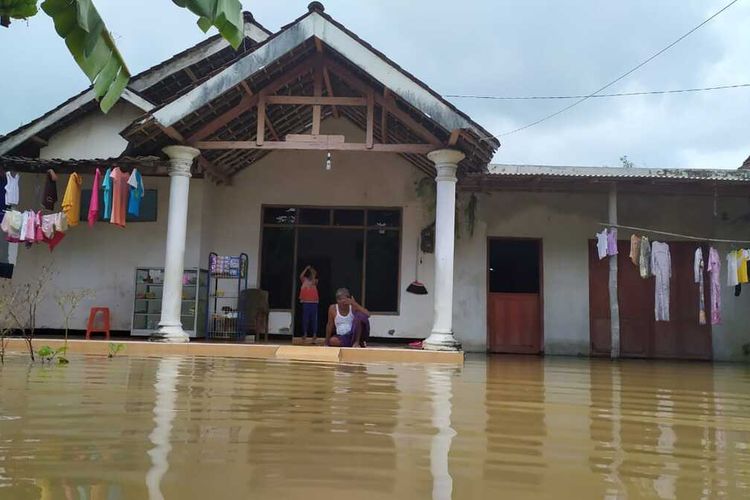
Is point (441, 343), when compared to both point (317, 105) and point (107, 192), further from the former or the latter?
point (107, 192)

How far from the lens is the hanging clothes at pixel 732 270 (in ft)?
36.3

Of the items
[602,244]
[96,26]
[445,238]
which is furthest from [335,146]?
[96,26]

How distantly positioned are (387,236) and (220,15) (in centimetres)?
1046

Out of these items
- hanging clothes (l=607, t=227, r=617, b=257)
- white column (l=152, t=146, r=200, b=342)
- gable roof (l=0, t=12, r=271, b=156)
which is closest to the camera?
white column (l=152, t=146, r=200, b=342)

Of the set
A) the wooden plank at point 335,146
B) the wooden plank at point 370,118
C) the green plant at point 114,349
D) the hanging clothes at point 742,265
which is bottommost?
the green plant at point 114,349

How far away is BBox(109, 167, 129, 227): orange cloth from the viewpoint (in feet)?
33.2

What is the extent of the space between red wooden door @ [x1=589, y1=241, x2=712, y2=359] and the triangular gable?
4678 millimetres

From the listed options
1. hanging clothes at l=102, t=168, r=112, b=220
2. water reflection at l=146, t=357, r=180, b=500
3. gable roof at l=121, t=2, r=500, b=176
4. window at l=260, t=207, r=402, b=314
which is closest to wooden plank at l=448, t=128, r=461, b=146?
gable roof at l=121, t=2, r=500, b=176

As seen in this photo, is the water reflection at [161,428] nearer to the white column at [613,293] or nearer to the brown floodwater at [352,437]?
the brown floodwater at [352,437]

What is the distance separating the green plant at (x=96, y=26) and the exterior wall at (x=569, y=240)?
1042cm

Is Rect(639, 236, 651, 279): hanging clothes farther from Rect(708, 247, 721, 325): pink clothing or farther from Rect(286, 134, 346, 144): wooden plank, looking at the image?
Rect(286, 134, 346, 144): wooden plank

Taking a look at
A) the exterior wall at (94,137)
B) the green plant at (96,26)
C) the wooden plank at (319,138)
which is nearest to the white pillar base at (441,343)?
the wooden plank at (319,138)

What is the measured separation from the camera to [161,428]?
3.78 metres

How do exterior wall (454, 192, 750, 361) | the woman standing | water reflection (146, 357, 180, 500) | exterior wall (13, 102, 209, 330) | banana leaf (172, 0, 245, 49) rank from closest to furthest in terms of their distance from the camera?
banana leaf (172, 0, 245, 49)
water reflection (146, 357, 180, 500)
the woman standing
exterior wall (13, 102, 209, 330)
exterior wall (454, 192, 750, 361)
